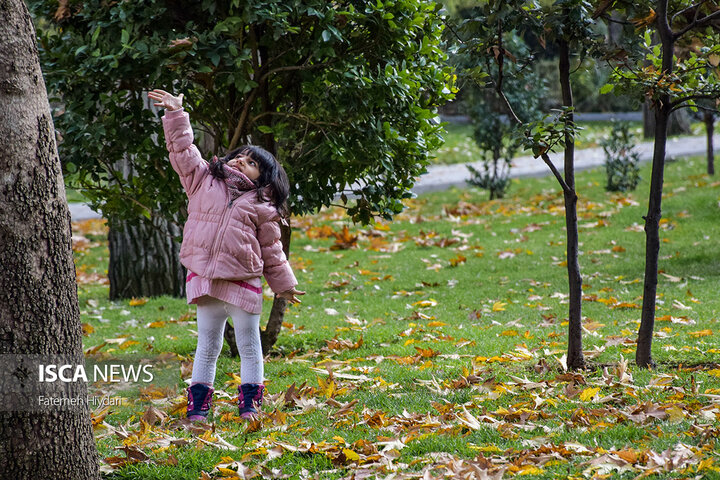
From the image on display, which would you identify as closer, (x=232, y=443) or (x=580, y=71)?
(x=232, y=443)

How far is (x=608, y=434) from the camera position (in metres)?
3.43

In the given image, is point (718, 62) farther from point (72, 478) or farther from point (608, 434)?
point (72, 478)

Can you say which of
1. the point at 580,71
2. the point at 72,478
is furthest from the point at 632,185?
the point at 72,478

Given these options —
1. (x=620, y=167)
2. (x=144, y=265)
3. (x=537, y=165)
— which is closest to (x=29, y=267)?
(x=144, y=265)

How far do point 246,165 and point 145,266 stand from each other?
14.1 feet

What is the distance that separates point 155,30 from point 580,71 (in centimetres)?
252

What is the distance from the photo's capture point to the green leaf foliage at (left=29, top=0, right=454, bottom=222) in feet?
14.9

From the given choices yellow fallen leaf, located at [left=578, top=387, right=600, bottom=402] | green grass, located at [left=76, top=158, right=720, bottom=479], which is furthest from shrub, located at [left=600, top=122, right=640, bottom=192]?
yellow fallen leaf, located at [left=578, top=387, right=600, bottom=402]

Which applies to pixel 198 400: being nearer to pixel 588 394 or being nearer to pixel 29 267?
pixel 29 267

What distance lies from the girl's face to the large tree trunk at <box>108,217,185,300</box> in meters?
4.02

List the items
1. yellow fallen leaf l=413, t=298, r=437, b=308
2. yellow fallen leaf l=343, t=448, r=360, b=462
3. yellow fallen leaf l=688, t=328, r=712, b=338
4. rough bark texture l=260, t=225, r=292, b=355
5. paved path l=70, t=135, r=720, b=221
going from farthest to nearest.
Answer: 1. paved path l=70, t=135, r=720, b=221
2. yellow fallen leaf l=413, t=298, r=437, b=308
3. rough bark texture l=260, t=225, r=292, b=355
4. yellow fallen leaf l=688, t=328, r=712, b=338
5. yellow fallen leaf l=343, t=448, r=360, b=462

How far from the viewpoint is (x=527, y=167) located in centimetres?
1877

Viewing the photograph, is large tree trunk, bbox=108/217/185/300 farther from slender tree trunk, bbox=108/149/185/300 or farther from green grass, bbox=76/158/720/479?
green grass, bbox=76/158/720/479

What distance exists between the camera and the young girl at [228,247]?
4.06 metres
